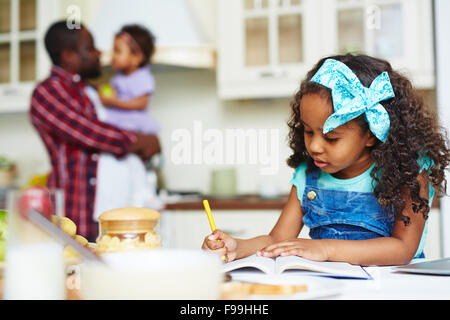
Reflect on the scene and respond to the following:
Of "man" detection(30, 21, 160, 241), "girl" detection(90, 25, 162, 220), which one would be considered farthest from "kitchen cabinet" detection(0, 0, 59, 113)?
"man" detection(30, 21, 160, 241)

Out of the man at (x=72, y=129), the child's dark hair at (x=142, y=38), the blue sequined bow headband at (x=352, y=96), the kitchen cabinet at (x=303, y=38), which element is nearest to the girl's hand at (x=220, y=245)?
the blue sequined bow headband at (x=352, y=96)

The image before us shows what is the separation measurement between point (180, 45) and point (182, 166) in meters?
0.69

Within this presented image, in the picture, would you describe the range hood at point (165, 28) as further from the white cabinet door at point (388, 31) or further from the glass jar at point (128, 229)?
the glass jar at point (128, 229)

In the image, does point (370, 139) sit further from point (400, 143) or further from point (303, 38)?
point (303, 38)

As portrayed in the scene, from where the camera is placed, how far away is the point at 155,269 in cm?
38

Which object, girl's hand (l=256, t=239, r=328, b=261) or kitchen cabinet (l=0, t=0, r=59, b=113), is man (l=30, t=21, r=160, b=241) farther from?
girl's hand (l=256, t=239, r=328, b=261)

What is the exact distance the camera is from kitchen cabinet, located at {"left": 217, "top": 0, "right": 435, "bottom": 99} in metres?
2.30

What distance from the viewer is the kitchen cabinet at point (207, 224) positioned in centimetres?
228

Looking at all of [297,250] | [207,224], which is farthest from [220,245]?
[207,224]

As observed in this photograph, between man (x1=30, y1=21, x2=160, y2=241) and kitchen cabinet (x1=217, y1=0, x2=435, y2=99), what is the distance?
682mm

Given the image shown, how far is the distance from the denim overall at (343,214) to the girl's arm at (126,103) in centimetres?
144

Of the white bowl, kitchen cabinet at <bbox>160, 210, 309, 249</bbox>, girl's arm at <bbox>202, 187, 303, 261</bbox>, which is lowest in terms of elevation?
kitchen cabinet at <bbox>160, 210, 309, 249</bbox>

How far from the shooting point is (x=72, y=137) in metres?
2.06

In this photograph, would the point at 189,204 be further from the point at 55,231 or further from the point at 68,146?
the point at 55,231
